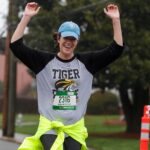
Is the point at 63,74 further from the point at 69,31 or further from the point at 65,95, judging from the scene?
the point at 69,31

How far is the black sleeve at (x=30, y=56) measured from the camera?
5980mm

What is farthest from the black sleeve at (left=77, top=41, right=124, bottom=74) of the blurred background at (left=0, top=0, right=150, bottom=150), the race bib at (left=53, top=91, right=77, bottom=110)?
the blurred background at (left=0, top=0, right=150, bottom=150)

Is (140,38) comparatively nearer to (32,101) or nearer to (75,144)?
(75,144)

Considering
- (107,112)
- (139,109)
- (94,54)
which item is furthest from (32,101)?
(94,54)

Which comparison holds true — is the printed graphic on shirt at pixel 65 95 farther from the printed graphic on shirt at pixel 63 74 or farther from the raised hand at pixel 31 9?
the raised hand at pixel 31 9

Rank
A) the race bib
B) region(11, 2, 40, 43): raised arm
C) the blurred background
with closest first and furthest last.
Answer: the race bib, region(11, 2, 40, 43): raised arm, the blurred background

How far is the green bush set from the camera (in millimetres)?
56625

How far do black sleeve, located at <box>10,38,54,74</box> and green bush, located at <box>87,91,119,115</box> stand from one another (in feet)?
163

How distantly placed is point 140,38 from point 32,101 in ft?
122

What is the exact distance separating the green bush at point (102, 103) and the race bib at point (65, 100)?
164 ft

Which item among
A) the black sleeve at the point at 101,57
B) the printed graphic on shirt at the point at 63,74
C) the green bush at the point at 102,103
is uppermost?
the black sleeve at the point at 101,57

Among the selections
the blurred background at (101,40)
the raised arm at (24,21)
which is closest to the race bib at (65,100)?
the raised arm at (24,21)

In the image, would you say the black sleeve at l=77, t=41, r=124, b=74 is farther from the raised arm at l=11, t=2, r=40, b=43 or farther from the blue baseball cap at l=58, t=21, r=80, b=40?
the raised arm at l=11, t=2, r=40, b=43

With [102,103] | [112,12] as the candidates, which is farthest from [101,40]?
[102,103]
